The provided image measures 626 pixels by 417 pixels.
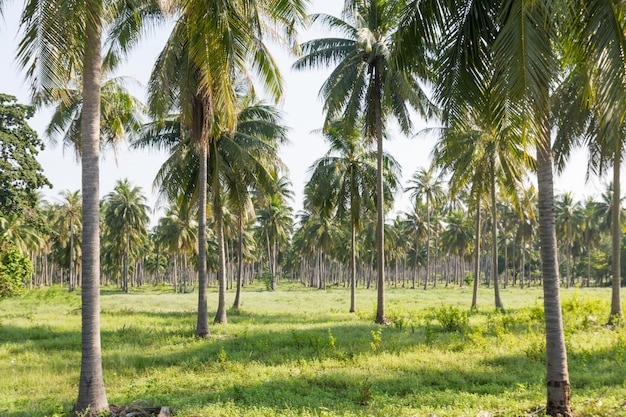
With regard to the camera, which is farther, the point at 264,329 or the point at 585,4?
the point at 264,329

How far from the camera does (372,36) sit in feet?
57.1

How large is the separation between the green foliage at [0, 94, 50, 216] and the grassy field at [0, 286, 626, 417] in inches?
338

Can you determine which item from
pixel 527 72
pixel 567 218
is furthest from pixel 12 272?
pixel 567 218

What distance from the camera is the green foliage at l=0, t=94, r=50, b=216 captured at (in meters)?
23.7

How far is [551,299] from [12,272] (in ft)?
92.0

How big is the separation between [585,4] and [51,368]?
1321 cm

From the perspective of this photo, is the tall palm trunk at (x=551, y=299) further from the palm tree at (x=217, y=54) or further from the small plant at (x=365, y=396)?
the palm tree at (x=217, y=54)

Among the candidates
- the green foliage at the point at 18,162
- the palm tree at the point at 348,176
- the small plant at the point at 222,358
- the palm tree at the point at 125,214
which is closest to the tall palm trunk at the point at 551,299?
the small plant at the point at 222,358

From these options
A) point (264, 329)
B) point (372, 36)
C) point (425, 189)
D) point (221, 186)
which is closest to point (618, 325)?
point (264, 329)

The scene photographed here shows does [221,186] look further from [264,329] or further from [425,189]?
[425,189]

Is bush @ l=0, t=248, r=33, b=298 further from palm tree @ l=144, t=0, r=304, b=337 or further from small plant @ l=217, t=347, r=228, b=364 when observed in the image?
small plant @ l=217, t=347, r=228, b=364

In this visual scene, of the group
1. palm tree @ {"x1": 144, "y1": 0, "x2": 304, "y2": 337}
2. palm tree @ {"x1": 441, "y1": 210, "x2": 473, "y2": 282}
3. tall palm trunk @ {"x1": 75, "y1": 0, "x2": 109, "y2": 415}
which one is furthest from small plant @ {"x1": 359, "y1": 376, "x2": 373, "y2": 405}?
palm tree @ {"x1": 441, "y1": 210, "x2": 473, "y2": 282}

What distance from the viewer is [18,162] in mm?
24578

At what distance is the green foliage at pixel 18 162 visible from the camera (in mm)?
23719
